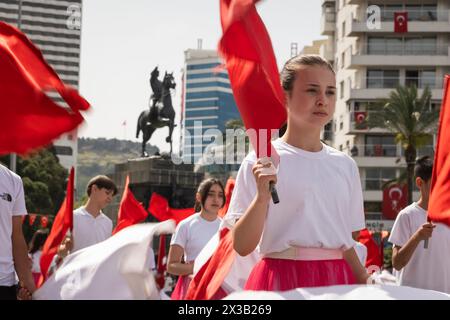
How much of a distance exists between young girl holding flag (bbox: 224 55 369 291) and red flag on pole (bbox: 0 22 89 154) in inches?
35.0

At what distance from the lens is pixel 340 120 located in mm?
69250

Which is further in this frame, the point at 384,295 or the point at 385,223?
the point at 385,223

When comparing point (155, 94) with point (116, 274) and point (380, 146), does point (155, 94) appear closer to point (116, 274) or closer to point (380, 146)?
point (116, 274)

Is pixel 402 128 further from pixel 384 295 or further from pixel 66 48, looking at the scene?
pixel 66 48

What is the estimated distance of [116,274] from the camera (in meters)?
3.17

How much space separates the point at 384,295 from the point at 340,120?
66847mm

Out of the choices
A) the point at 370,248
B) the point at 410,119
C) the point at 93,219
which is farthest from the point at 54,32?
the point at 93,219

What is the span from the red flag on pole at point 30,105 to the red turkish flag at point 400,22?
62356 mm

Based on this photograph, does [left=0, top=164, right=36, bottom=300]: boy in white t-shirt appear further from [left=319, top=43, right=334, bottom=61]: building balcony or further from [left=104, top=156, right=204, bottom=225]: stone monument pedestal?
[left=319, top=43, right=334, bottom=61]: building balcony

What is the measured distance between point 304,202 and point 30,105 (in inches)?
47.7

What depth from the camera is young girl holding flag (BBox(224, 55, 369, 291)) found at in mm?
4211

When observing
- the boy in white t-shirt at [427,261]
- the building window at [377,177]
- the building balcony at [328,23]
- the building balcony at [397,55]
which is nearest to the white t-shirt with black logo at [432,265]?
the boy in white t-shirt at [427,261]

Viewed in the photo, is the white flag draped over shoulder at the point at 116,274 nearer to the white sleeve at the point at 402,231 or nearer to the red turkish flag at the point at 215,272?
the red turkish flag at the point at 215,272

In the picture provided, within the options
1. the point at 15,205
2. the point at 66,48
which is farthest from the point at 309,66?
the point at 66,48
